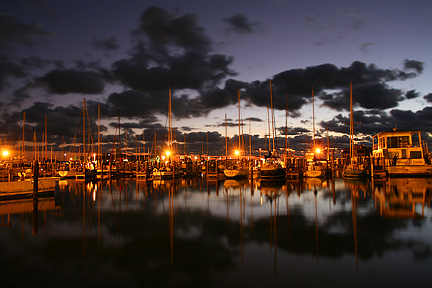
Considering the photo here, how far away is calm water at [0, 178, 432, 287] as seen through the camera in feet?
35.7

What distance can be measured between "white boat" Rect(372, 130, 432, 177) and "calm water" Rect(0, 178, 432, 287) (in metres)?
35.2

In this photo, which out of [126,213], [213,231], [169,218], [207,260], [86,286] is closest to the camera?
[86,286]

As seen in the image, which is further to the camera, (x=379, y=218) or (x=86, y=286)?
(x=379, y=218)

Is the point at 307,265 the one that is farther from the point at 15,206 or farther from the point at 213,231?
the point at 15,206

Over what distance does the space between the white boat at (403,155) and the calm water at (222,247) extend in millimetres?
35151

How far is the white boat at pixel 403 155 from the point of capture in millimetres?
56469

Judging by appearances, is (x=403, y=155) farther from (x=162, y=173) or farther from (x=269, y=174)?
(x=162, y=173)

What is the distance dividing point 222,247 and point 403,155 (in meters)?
55.7

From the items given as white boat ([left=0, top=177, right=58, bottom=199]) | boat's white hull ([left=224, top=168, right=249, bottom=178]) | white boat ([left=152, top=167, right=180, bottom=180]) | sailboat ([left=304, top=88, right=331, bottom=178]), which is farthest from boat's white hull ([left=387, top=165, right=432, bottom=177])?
white boat ([left=0, top=177, right=58, bottom=199])

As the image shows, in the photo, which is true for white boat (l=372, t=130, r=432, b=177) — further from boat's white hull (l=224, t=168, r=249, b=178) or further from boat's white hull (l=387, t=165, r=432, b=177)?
boat's white hull (l=224, t=168, r=249, b=178)

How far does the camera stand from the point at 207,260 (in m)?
12.7

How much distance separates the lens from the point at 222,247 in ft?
47.6

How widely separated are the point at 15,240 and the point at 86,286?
8.66 metres

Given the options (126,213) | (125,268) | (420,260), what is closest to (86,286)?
(125,268)
